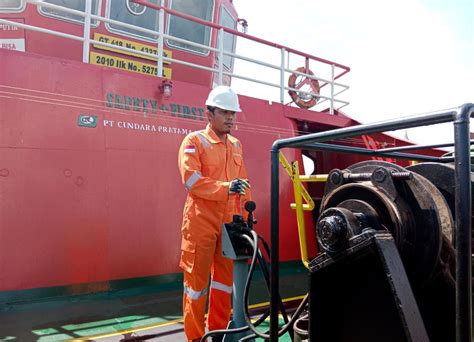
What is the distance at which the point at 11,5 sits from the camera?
502cm

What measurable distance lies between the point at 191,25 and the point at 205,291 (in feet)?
15.4

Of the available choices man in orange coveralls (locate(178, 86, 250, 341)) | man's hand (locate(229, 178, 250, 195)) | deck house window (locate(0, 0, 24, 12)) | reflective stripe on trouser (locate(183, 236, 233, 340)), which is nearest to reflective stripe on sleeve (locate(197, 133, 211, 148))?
man in orange coveralls (locate(178, 86, 250, 341))

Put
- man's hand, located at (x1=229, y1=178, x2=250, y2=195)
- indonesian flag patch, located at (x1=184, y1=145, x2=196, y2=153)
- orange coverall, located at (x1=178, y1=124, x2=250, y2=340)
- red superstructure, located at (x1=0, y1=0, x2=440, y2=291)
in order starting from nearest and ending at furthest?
man's hand, located at (x1=229, y1=178, x2=250, y2=195)
orange coverall, located at (x1=178, y1=124, x2=250, y2=340)
indonesian flag patch, located at (x1=184, y1=145, x2=196, y2=153)
red superstructure, located at (x1=0, y1=0, x2=440, y2=291)

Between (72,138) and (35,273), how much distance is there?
1.32 m

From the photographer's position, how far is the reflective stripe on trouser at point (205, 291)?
263cm

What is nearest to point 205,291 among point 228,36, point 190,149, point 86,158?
point 190,149

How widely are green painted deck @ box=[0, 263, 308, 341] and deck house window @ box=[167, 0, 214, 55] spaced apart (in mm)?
3752

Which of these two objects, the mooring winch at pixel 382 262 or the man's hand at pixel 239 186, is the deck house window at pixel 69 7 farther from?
the mooring winch at pixel 382 262

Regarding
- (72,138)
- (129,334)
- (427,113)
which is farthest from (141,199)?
(427,113)

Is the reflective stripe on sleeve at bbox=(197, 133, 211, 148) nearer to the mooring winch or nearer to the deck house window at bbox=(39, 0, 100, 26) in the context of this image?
the mooring winch

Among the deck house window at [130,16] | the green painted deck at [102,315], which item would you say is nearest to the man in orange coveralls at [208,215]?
the green painted deck at [102,315]

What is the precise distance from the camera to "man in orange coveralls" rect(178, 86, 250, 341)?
2.63 m

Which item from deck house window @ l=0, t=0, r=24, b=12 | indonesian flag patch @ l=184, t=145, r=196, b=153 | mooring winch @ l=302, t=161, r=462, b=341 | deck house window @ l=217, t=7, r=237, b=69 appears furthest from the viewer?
deck house window @ l=217, t=7, r=237, b=69

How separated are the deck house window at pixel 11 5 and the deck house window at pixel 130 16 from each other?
1.09 m
